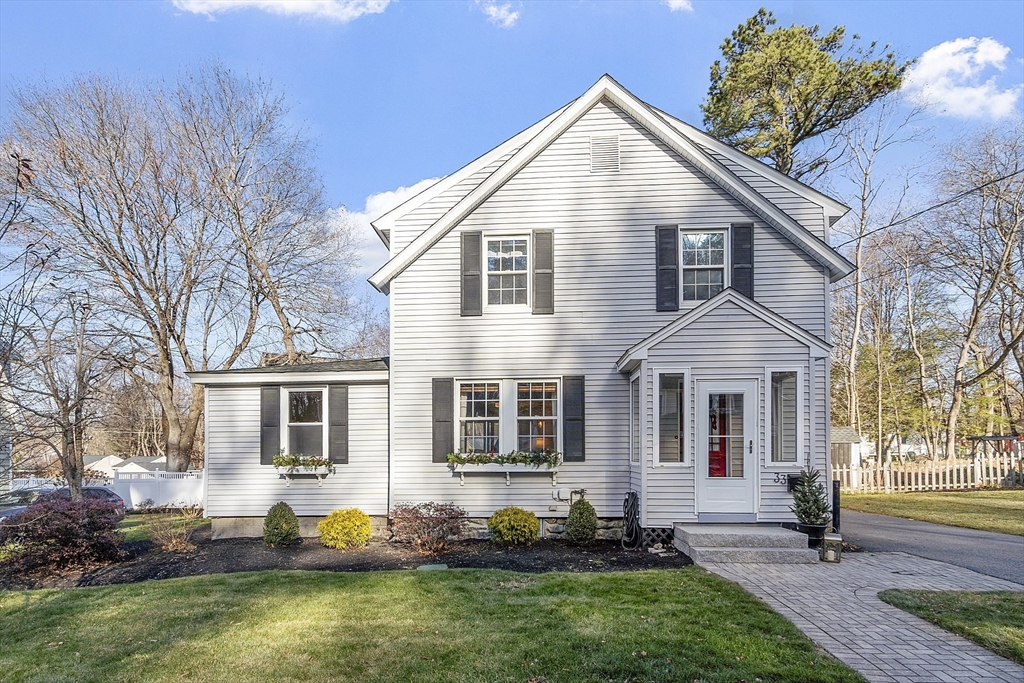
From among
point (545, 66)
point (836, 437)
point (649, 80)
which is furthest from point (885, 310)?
point (545, 66)

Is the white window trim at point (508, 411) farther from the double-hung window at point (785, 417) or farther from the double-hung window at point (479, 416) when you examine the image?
the double-hung window at point (785, 417)

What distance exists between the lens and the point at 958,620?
582 cm

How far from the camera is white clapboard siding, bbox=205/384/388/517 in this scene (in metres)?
11.0

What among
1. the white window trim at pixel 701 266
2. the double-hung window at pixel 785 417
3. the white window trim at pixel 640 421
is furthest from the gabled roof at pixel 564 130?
the white window trim at pixel 640 421

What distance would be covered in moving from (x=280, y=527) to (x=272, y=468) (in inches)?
Result: 47.7

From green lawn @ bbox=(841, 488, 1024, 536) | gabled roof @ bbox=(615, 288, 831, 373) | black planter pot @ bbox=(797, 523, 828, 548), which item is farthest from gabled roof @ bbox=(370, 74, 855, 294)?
green lawn @ bbox=(841, 488, 1024, 536)

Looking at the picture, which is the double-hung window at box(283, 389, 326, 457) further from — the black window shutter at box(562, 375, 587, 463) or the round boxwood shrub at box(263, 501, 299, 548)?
the black window shutter at box(562, 375, 587, 463)

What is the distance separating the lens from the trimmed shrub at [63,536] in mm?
8906

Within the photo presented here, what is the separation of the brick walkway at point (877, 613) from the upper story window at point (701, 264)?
15.4ft

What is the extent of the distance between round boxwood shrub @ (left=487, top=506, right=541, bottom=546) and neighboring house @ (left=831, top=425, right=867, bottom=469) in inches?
629

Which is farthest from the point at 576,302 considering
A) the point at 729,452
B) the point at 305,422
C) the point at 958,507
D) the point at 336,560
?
the point at 958,507

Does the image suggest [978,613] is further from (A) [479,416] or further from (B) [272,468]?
(B) [272,468]

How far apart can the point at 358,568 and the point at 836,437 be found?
746 inches

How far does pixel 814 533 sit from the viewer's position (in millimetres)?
8836
